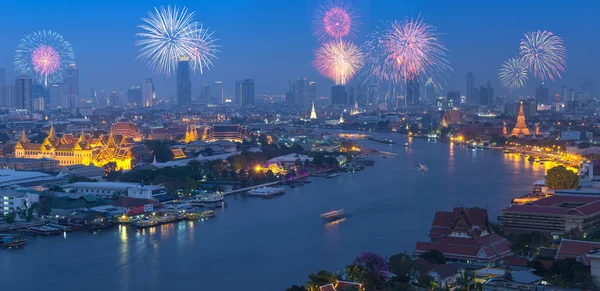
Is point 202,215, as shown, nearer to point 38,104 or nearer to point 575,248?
point 575,248

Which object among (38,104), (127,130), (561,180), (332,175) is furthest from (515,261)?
(38,104)

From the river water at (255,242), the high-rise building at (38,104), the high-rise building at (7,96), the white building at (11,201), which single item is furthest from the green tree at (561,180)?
the high-rise building at (7,96)

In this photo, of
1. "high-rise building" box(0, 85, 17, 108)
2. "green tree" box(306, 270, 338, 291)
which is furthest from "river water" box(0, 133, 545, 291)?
"high-rise building" box(0, 85, 17, 108)

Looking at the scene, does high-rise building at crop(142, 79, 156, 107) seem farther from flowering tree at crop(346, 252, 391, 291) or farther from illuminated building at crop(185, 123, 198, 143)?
flowering tree at crop(346, 252, 391, 291)

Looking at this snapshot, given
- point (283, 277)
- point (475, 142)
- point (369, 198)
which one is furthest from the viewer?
point (475, 142)

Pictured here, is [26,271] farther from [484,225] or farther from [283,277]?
[484,225]

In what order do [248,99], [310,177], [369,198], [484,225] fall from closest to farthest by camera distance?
[484,225]
[369,198]
[310,177]
[248,99]

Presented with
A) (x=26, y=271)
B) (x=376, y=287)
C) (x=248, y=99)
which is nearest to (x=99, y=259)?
(x=26, y=271)
